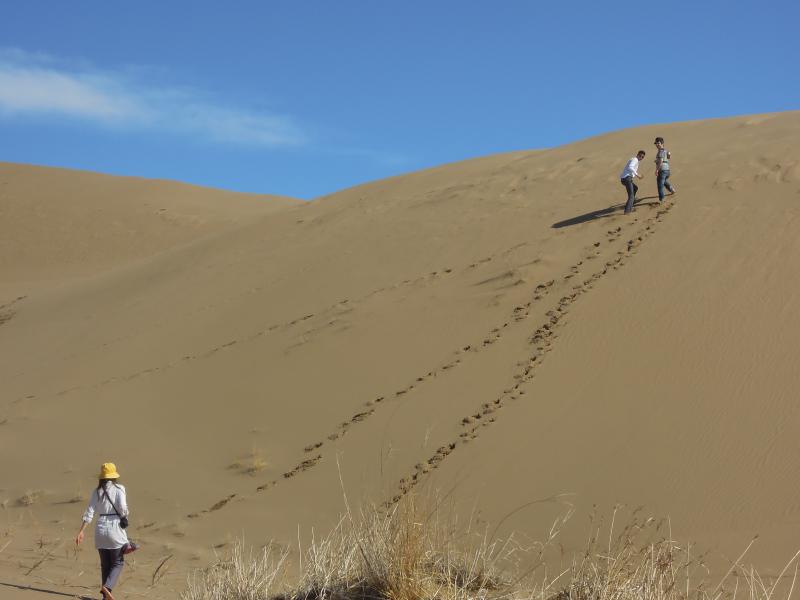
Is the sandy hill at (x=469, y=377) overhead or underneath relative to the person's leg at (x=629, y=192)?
underneath

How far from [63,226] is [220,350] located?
22.4m

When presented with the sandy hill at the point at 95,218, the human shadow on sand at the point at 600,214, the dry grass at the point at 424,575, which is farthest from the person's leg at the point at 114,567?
the sandy hill at the point at 95,218

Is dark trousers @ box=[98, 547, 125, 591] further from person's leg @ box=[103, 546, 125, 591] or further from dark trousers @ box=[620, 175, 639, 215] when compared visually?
dark trousers @ box=[620, 175, 639, 215]

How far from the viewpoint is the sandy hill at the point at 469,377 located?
7113 millimetres

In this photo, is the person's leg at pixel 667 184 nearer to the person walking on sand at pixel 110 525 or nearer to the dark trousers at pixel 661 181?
the dark trousers at pixel 661 181

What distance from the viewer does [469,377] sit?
30.9 ft

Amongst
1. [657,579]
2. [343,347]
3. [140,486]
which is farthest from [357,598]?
[343,347]

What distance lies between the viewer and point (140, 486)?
29.6 feet

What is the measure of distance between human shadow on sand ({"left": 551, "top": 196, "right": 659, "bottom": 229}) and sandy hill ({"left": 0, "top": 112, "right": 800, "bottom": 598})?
6 cm

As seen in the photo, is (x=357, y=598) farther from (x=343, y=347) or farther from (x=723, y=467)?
A: (x=343, y=347)

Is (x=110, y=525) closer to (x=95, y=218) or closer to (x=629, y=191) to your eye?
(x=629, y=191)

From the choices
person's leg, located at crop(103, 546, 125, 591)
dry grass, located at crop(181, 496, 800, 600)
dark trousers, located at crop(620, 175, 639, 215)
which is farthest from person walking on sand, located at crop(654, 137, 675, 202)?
person's leg, located at crop(103, 546, 125, 591)

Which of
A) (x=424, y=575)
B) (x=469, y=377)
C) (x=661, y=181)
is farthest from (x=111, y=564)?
(x=661, y=181)

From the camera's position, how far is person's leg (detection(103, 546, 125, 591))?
569cm
